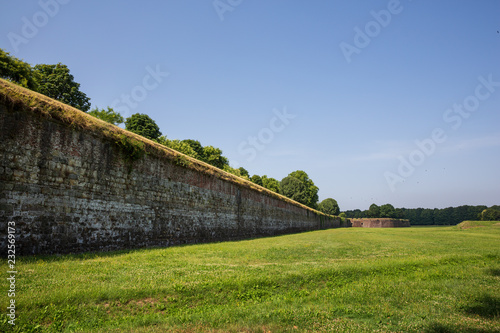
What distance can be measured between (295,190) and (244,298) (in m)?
65.5

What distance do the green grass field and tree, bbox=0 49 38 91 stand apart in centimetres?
2525

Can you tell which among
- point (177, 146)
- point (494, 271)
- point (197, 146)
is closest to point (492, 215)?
point (197, 146)

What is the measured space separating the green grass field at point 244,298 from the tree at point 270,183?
63780 millimetres

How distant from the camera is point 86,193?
9.62m

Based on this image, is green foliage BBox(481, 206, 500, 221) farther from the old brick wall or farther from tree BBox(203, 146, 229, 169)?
the old brick wall

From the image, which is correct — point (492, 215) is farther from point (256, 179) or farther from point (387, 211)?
point (256, 179)

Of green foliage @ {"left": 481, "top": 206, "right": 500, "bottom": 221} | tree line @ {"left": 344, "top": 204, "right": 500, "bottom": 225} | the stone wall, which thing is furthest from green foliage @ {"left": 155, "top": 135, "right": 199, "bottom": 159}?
tree line @ {"left": 344, "top": 204, "right": 500, "bottom": 225}

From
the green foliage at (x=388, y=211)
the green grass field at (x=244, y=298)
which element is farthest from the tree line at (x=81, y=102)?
the green foliage at (x=388, y=211)

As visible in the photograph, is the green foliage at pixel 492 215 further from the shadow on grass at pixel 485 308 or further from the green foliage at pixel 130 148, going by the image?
the green foliage at pixel 130 148

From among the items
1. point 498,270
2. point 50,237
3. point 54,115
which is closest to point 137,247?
point 50,237

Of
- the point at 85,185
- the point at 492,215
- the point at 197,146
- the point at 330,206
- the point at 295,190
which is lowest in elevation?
the point at 492,215

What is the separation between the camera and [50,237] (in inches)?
328

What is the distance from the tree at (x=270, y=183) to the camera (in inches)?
2825

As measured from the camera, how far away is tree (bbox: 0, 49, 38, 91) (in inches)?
940
